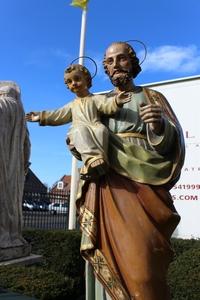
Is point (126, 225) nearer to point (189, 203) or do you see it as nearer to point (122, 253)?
point (122, 253)

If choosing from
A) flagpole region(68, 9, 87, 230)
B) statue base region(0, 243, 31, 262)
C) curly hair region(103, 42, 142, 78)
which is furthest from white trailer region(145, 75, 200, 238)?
curly hair region(103, 42, 142, 78)

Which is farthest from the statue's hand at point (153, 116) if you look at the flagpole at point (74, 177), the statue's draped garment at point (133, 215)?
the flagpole at point (74, 177)

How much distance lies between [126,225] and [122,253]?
13cm

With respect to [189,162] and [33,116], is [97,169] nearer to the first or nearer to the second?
[33,116]

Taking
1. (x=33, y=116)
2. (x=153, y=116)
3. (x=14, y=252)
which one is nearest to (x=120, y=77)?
(x=153, y=116)

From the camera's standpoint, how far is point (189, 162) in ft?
31.3

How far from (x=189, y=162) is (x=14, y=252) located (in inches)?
180

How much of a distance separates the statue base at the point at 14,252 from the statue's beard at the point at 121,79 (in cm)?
416

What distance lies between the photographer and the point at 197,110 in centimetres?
974

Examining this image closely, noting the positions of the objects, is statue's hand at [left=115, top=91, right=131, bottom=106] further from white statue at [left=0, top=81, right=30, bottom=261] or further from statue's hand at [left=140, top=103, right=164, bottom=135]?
white statue at [left=0, top=81, right=30, bottom=261]

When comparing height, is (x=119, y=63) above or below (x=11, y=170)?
above

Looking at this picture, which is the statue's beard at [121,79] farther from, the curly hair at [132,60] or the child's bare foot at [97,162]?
the child's bare foot at [97,162]

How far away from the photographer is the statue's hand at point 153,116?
2.09 m

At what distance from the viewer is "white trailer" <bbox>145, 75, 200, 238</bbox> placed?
9.45 metres
